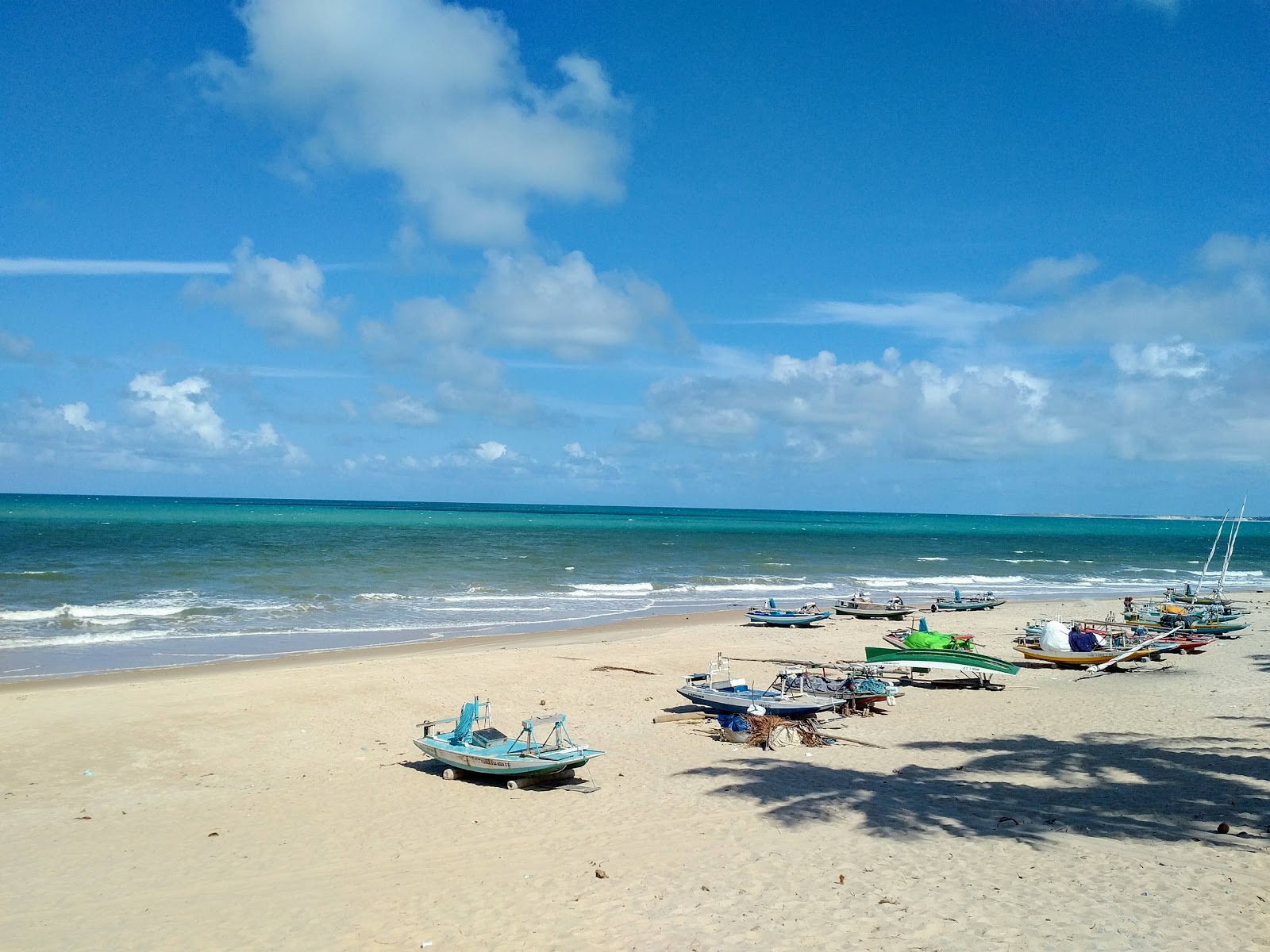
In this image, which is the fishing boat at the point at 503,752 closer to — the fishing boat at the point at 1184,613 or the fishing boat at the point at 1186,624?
the fishing boat at the point at 1186,624

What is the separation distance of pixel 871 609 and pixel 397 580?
2303 cm

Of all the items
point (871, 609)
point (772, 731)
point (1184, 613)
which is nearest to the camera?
point (772, 731)

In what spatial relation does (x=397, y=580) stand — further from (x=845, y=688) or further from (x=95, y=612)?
(x=845, y=688)

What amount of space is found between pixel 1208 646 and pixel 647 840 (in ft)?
77.3

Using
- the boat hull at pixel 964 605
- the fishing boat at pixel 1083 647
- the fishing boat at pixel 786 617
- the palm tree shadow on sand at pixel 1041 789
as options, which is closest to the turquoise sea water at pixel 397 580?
the boat hull at pixel 964 605

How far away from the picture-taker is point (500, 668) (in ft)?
73.6

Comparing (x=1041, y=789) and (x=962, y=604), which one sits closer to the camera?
(x=1041, y=789)

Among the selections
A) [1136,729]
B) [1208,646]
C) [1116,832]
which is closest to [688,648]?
[1136,729]

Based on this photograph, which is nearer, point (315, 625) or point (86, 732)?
point (86, 732)

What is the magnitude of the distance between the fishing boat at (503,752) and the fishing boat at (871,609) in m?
24.2

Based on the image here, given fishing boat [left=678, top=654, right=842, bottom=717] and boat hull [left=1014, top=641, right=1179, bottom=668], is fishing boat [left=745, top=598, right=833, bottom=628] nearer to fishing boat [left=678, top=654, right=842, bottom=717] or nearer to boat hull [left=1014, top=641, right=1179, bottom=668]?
boat hull [left=1014, top=641, right=1179, bottom=668]

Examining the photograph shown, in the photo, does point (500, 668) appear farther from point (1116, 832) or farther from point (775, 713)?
point (1116, 832)

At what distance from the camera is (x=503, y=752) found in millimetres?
12961

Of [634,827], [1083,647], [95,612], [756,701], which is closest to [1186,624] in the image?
[1083,647]
